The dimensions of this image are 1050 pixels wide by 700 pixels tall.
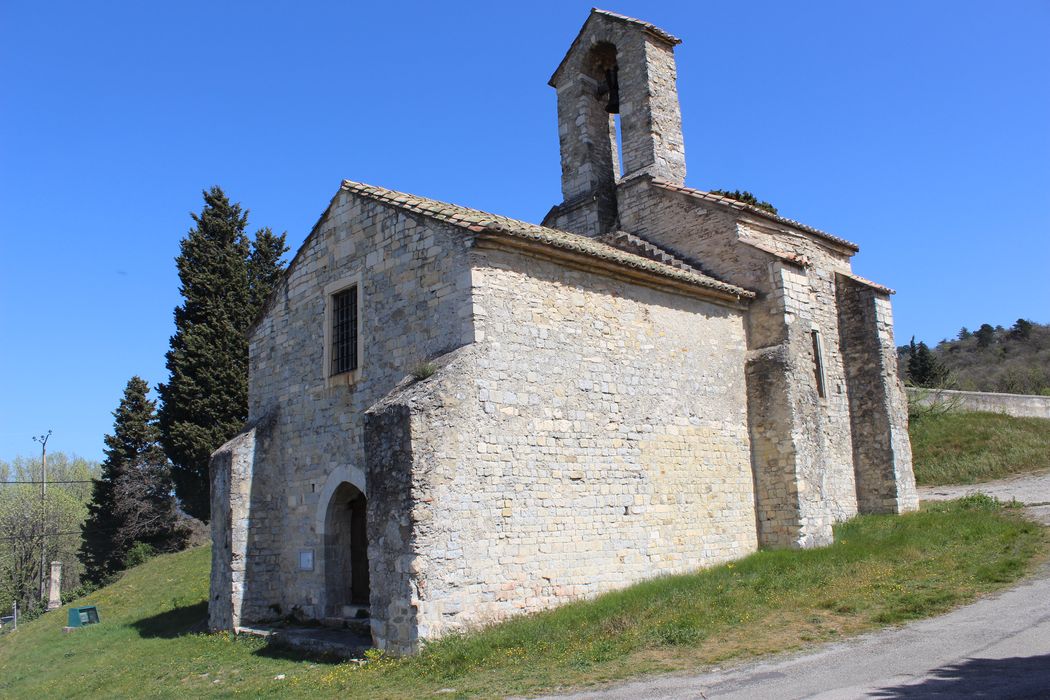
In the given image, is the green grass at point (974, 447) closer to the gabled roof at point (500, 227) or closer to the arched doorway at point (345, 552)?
the gabled roof at point (500, 227)

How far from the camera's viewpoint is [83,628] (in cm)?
1756

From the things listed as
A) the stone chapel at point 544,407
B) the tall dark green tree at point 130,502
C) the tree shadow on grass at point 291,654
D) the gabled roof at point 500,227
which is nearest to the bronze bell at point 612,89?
the stone chapel at point 544,407

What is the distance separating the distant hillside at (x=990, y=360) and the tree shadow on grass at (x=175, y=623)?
29.3m

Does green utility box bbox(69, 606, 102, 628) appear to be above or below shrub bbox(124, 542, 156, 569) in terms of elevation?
below

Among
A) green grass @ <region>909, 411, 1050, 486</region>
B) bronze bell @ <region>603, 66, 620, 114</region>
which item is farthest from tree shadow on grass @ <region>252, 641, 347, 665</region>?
green grass @ <region>909, 411, 1050, 486</region>

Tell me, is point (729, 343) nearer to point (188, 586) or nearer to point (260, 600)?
point (260, 600)

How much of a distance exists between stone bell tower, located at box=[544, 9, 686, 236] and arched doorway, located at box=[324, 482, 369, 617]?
8.67m

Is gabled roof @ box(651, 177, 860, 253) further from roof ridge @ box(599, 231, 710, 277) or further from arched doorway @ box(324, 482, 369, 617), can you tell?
arched doorway @ box(324, 482, 369, 617)

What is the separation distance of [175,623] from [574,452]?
9701 mm

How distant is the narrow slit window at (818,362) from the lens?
15812 millimetres

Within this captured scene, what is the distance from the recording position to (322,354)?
44.5 feet

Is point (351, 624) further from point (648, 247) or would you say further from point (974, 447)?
point (974, 447)

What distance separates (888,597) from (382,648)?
648 cm

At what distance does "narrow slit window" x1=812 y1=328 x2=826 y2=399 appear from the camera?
15.8m
